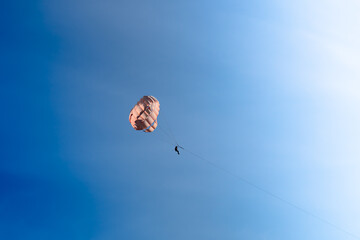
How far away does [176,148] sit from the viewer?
38.6 meters

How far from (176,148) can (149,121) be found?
6237 millimetres

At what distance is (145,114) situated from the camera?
36.5 metres

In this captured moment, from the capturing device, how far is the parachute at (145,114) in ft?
119

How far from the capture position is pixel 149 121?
37438mm

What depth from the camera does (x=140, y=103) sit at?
122 feet

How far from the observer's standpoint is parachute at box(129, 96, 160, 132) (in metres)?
36.3

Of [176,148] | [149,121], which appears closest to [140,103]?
[149,121]

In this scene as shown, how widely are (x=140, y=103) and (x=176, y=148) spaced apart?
30.4 ft

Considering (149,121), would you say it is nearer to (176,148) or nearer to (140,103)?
(140,103)

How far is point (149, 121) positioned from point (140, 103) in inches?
125
